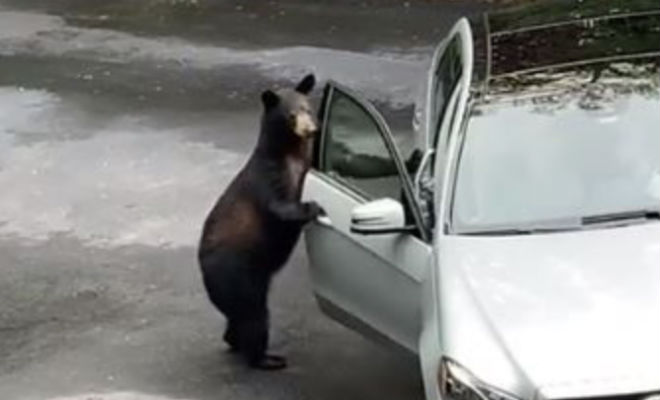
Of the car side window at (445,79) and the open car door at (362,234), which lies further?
the car side window at (445,79)

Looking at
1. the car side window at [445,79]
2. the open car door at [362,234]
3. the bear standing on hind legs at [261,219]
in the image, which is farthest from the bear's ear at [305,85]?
the car side window at [445,79]

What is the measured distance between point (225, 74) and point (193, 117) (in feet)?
4.68

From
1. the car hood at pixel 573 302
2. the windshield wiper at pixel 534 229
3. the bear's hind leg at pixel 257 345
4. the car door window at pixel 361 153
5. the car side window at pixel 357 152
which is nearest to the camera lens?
the car hood at pixel 573 302

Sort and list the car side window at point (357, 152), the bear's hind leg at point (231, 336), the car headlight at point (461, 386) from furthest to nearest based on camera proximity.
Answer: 1. the bear's hind leg at point (231, 336)
2. the car side window at point (357, 152)
3. the car headlight at point (461, 386)

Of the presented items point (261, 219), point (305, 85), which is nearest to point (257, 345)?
point (261, 219)

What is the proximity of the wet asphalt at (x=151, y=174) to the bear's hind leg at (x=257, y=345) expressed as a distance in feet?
0.24

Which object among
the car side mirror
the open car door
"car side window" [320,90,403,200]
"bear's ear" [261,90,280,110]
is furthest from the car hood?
"bear's ear" [261,90,280,110]

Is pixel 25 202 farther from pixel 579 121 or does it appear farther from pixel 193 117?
pixel 579 121

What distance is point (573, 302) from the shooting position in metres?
5.65

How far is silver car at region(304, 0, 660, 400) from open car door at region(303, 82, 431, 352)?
0.03 feet

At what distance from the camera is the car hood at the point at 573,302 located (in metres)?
5.29

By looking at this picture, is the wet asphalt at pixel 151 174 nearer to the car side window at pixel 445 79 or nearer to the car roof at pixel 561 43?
the car side window at pixel 445 79

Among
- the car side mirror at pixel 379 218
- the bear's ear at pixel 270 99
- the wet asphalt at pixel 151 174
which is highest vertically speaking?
the bear's ear at pixel 270 99

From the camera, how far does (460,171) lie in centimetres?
660
